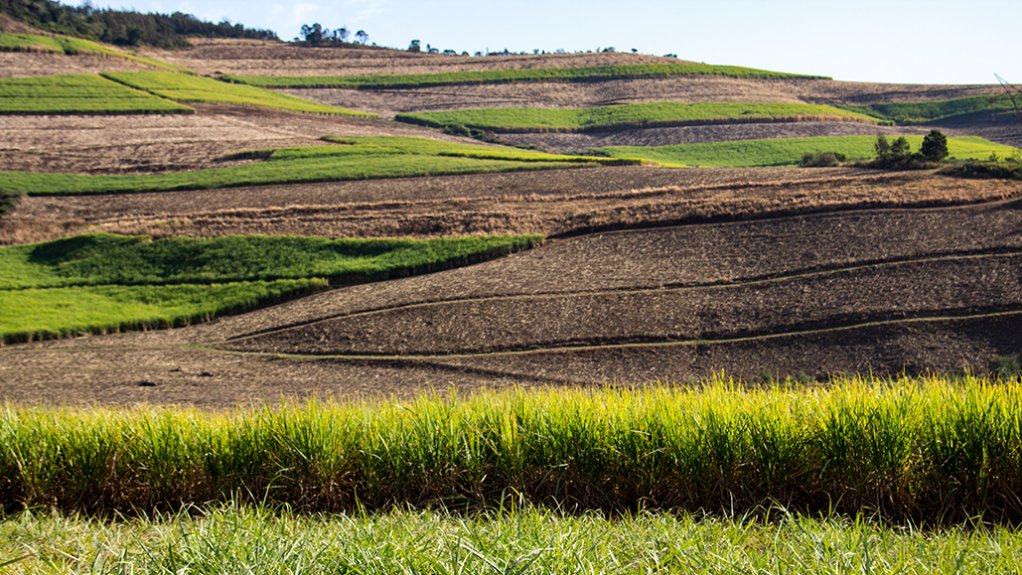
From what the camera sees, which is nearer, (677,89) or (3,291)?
(3,291)

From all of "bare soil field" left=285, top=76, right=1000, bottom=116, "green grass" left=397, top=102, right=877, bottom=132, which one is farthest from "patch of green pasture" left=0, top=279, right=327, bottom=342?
"bare soil field" left=285, top=76, right=1000, bottom=116

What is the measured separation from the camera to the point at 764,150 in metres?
82.6

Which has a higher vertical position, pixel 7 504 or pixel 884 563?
pixel 884 563

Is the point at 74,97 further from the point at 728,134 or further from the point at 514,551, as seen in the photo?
the point at 514,551

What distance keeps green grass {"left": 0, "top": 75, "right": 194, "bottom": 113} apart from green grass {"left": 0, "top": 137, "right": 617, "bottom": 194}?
21.3 m

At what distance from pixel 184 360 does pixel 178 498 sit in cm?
2104

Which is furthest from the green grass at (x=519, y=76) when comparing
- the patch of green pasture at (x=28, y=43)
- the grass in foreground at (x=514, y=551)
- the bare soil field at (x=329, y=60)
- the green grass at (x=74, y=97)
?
the grass in foreground at (x=514, y=551)

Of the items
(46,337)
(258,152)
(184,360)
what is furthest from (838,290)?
(258,152)

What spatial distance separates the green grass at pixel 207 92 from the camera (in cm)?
9206

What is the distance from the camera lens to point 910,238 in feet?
120

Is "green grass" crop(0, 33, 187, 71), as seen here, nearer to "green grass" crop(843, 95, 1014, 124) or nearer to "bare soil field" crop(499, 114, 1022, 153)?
"bare soil field" crop(499, 114, 1022, 153)

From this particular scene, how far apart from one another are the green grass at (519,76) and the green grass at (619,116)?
1775 cm

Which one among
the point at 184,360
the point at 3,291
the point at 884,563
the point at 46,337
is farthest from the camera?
the point at 3,291

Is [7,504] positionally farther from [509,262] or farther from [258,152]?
[258,152]
